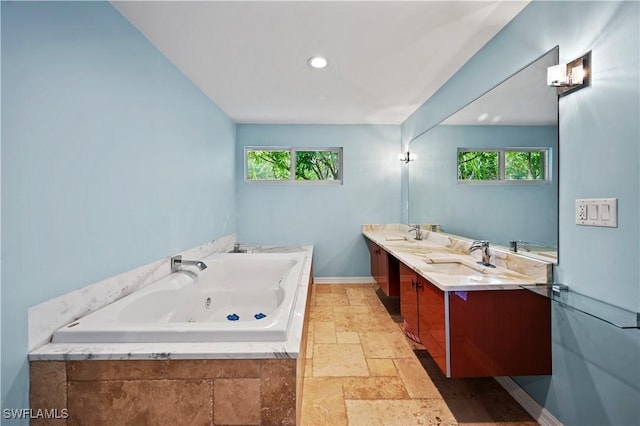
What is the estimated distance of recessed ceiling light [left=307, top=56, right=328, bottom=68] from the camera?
225 centimetres

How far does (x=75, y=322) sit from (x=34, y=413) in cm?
35

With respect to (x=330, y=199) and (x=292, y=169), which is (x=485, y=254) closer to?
(x=330, y=199)

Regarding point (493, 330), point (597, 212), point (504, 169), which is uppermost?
point (504, 169)

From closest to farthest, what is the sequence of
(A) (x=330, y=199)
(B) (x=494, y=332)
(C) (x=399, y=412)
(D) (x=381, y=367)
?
(B) (x=494, y=332)
(C) (x=399, y=412)
(D) (x=381, y=367)
(A) (x=330, y=199)

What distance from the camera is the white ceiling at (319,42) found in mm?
1683

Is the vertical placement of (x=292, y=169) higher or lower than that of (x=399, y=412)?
higher

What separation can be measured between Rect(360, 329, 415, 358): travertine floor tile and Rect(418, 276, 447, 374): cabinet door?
440 mm

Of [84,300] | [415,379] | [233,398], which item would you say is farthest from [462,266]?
[84,300]

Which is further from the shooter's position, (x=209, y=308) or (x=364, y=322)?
(x=364, y=322)

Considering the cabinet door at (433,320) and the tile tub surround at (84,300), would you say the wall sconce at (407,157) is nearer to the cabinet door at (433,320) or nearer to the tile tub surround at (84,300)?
the cabinet door at (433,320)

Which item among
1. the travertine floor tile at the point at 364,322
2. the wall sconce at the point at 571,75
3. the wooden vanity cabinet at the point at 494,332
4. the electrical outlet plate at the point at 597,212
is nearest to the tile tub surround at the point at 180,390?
the wooden vanity cabinet at the point at 494,332

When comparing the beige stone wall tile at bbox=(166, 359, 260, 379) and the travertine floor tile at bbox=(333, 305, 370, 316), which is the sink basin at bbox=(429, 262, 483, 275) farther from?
the beige stone wall tile at bbox=(166, 359, 260, 379)

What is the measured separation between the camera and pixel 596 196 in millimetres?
1259

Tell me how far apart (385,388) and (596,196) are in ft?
5.19
